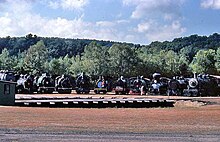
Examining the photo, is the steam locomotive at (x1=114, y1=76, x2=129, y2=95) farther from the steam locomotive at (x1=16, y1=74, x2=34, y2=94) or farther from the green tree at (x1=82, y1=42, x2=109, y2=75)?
the green tree at (x1=82, y1=42, x2=109, y2=75)

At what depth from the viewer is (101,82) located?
9200 centimetres

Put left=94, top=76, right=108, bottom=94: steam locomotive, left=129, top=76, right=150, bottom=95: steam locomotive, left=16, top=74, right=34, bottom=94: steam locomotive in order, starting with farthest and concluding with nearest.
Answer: left=94, top=76, right=108, bottom=94: steam locomotive, left=129, top=76, right=150, bottom=95: steam locomotive, left=16, top=74, right=34, bottom=94: steam locomotive

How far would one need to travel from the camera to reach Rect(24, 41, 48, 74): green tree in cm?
14357

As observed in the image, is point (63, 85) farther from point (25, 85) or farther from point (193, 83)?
point (193, 83)

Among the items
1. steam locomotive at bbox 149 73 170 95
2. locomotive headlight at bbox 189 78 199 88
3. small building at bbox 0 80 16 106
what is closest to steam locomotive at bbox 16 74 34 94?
steam locomotive at bbox 149 73 170 95

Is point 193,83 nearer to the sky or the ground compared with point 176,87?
nearer to the sky

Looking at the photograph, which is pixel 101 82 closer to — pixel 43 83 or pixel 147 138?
pixel 43 83

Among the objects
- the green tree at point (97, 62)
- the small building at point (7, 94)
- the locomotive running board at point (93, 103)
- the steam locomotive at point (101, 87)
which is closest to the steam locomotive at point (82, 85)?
the steam locomotive at point (101, 87)

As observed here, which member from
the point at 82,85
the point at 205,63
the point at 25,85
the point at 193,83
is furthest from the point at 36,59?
the point at 193,83

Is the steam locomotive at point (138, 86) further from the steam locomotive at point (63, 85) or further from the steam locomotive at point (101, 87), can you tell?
the steam locomotive at point (63, 85)

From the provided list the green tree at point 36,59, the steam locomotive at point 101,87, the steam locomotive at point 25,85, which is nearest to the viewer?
the steam locomotive at point 25,85

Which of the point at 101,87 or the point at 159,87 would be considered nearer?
the point at 159,87

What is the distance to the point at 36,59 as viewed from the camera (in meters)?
155

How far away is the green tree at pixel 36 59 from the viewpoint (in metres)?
144
